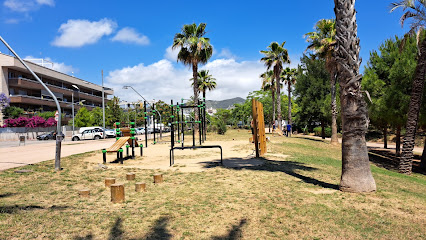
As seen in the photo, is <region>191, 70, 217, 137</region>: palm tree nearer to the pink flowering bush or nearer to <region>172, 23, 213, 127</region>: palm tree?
<region>172, 23, 213, 127</region>: palm tree

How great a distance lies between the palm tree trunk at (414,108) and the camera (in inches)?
550

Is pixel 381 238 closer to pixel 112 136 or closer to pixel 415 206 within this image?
pixel 415 206

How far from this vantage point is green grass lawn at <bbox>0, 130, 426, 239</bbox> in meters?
4.36

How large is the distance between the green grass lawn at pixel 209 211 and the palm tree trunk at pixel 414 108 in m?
9.09

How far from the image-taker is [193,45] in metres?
28.6

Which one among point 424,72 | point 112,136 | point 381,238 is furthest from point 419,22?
point 112,136

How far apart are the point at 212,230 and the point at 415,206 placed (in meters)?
4.23

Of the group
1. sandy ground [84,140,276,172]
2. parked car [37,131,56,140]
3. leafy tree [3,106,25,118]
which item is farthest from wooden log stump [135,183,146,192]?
leafy tree [3,106,25,118]

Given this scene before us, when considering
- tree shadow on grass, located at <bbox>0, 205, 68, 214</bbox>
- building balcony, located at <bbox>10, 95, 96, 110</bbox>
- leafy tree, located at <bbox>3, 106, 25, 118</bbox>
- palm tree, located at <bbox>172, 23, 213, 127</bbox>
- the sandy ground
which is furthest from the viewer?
building balcony, located at <bbox>10, 95, 96, 110</bbox>

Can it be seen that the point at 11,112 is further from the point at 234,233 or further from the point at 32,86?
the point at 234,233

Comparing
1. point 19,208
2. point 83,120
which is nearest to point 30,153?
point 19,208

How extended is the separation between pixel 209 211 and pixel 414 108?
13.3 metres

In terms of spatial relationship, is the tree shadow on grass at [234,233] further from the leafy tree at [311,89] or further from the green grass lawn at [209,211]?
the leafy tree at [311,89]

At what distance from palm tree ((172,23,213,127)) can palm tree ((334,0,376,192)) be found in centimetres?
2221
